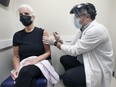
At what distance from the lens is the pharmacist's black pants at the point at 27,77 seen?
1432 mm

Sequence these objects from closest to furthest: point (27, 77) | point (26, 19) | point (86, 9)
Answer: point (27, 77) → point (86, 9) → point (26, 19)

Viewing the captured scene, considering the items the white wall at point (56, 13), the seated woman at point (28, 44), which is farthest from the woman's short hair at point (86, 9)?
the white wall at point (56, 13)

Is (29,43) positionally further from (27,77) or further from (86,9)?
(86,9)

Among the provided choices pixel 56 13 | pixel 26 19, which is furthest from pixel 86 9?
pixel 56 13

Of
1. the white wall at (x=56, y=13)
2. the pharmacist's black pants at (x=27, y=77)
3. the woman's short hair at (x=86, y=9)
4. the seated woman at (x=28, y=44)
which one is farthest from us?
the white wall at (x=56, y=13)

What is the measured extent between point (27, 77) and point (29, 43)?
513 mm

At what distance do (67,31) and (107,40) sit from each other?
3.30ft

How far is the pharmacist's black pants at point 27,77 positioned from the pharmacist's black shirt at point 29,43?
32cm

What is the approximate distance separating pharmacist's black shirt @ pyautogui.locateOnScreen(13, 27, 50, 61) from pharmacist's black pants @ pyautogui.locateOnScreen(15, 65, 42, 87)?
322 mm

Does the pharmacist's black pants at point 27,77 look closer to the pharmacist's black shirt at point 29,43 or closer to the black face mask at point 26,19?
the pharmacist's black shirt at point 29,43

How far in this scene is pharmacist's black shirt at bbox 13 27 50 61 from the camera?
1830mm

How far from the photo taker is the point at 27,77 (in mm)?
1461

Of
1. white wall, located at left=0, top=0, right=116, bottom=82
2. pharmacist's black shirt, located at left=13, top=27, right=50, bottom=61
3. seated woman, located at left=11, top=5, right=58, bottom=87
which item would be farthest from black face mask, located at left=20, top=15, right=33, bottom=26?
white wall, located at left=0, top=0, right=116, bottom=82

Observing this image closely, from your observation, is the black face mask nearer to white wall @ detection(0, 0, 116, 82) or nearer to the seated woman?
the seated woman
